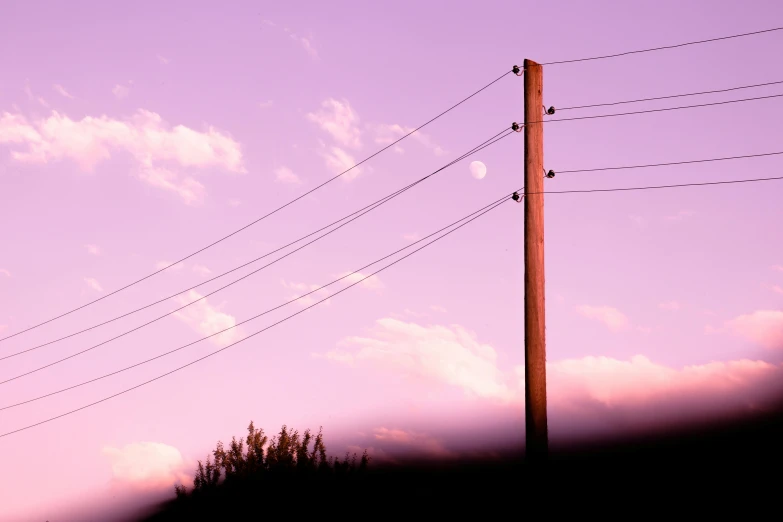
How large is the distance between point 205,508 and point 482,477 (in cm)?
698

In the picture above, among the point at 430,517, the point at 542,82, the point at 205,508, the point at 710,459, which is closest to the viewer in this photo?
the point at 542,82

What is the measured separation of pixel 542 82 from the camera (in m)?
13.9

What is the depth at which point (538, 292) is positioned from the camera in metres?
12.8

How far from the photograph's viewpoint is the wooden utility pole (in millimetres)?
12391

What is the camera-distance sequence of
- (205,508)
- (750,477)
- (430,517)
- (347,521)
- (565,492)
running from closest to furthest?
(565,492) → (430,517) → (347,521) → (205,508) → (750,477)

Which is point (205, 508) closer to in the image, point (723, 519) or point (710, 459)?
point (723, 519)

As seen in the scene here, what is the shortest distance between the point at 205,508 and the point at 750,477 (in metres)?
14.7

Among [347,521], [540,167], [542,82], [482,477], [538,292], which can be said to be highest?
[542,82]

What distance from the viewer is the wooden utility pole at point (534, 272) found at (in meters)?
12.4

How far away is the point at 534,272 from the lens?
12.8 metres

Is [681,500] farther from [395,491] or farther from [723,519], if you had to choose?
[395,491]

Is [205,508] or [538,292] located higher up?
[538,292]

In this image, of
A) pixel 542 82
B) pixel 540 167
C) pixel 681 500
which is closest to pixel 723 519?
pixel 681 500

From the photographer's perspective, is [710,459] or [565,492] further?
[710,459]
